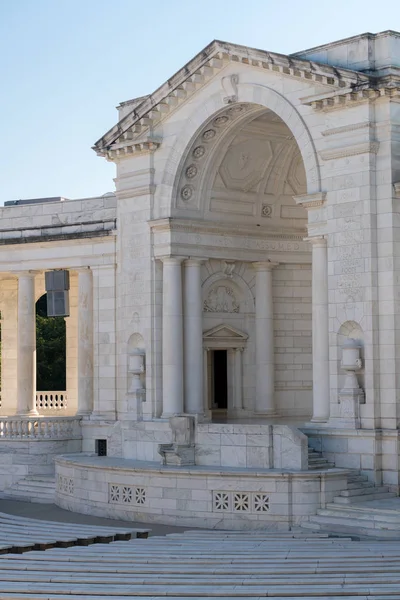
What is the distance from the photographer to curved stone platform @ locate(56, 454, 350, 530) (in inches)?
1284

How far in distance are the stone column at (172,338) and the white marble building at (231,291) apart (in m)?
0.06

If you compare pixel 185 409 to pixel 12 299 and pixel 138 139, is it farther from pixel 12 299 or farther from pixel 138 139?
pixel 12 299

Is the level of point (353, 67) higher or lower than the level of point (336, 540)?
higher

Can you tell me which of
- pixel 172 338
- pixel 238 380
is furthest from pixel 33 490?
pixel 238 380

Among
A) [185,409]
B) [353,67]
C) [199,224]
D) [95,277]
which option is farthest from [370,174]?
[95,277]

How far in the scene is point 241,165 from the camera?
142 ft

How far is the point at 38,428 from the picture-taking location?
45812 millimetres

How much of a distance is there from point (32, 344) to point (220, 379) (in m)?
7.74

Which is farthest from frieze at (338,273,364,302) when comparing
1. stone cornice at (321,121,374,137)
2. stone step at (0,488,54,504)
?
stone step at (0,488,54,504)

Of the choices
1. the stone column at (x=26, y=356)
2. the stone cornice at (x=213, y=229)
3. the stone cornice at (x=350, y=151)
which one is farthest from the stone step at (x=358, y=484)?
the stone column at (x=26, y=356)

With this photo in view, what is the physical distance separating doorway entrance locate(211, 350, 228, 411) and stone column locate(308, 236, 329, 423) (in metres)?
10.5

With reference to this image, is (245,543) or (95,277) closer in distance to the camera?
(245,543)

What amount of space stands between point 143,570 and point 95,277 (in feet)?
83.1

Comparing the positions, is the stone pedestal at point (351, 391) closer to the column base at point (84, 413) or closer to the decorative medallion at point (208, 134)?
the decorative medallion at point (208, 134)
